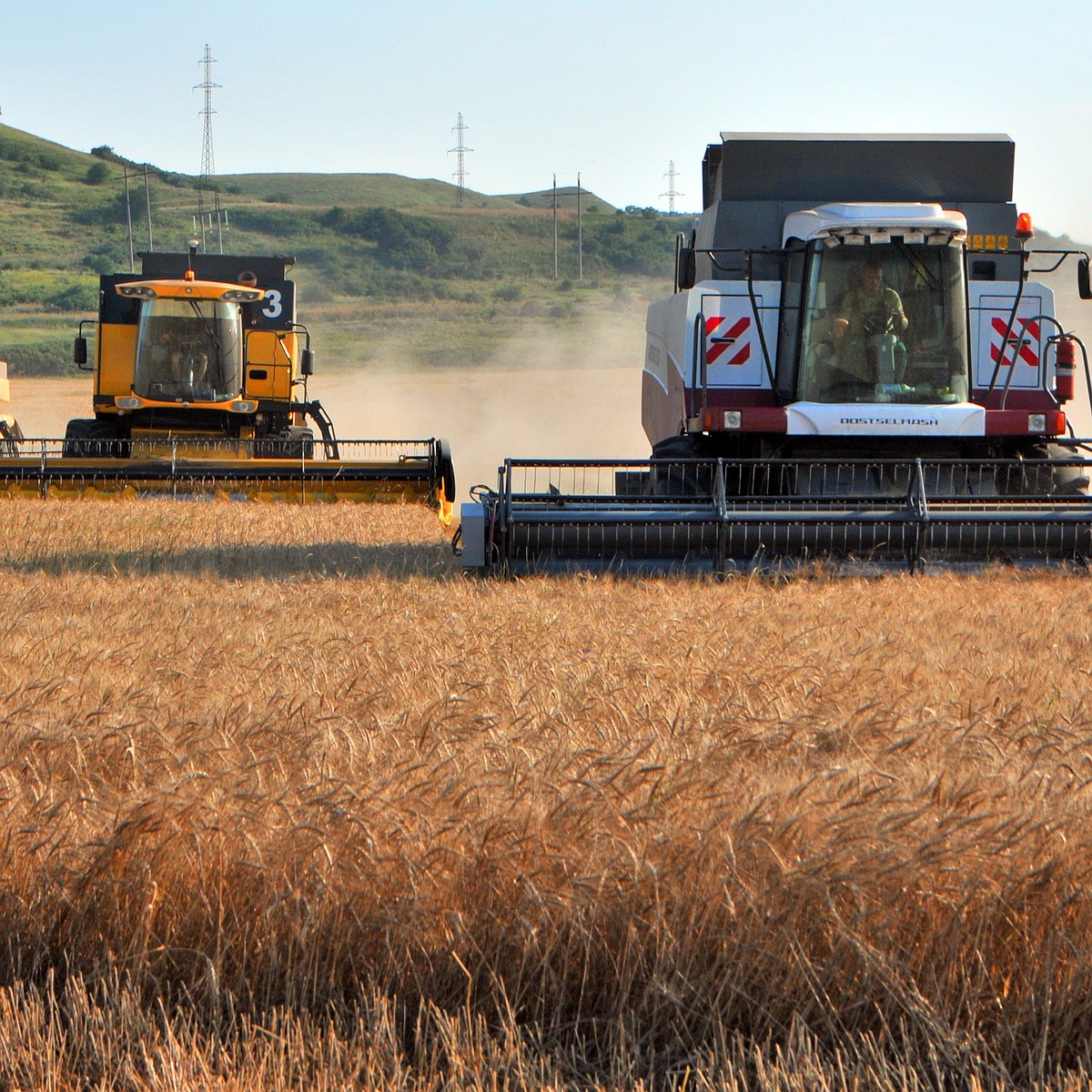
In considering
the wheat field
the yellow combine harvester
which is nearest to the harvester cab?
the wheat field

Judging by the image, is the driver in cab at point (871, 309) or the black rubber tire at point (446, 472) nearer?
the driver in cab at point (871, 309)

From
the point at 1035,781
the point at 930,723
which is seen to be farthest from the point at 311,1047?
the point at 930,723

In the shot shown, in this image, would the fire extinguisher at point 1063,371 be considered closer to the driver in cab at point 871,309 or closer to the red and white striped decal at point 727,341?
the driver in cab at point 871,309

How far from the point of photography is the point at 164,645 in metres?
6.02

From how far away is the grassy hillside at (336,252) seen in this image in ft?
229

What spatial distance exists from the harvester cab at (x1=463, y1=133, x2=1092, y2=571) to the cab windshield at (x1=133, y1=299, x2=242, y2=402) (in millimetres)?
7340

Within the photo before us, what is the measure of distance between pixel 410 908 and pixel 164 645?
326cm

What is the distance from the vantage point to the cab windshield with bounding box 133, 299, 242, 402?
675 inches

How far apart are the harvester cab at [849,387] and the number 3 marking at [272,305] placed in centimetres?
788

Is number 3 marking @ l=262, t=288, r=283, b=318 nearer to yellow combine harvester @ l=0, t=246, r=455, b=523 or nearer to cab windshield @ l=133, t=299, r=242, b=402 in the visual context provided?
yellow combine harvester @ l=0, t=246, r=455, b=523

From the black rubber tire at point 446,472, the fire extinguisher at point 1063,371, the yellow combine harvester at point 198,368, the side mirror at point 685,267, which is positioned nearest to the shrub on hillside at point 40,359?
the yellow combine harvester at point 198,368

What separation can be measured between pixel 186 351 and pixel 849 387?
374 inches

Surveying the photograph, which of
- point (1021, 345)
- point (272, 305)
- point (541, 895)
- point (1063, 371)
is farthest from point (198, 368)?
point (541, 895)

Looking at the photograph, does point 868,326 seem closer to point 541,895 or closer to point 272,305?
point 541,895
